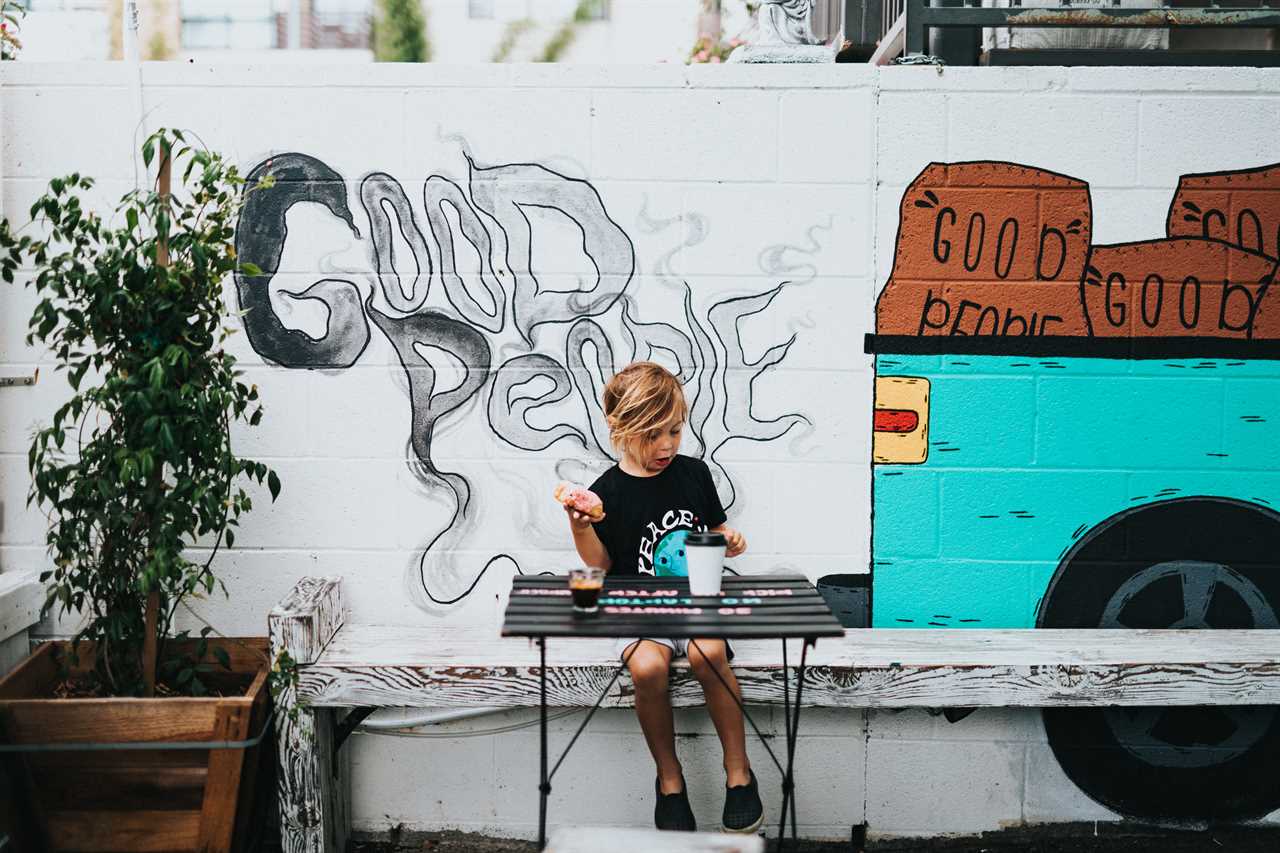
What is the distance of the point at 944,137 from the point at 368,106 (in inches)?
60.3

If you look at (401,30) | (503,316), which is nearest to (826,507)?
(503,316)

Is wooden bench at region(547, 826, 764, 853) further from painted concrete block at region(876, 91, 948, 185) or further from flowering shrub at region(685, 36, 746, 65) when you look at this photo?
flowering shrub at region(685, 36, 746, 65)

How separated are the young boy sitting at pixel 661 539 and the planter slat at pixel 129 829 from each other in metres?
Answer: 1.09

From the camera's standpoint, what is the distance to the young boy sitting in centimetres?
255

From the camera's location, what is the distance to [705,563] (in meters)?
2.23

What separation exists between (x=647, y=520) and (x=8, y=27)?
2.59 metres

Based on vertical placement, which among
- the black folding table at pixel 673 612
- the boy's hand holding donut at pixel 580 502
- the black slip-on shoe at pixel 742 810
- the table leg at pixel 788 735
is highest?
the boy's hand holding donut at pixel 580 502

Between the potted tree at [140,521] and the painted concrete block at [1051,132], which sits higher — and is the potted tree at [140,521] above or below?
below

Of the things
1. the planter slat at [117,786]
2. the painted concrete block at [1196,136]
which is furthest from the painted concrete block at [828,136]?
the planter slat at [117,786]

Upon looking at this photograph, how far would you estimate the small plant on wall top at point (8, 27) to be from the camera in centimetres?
316

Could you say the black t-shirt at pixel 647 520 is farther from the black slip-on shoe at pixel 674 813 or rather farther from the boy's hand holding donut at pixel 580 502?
the black slip-on shoe at pixel 674 813

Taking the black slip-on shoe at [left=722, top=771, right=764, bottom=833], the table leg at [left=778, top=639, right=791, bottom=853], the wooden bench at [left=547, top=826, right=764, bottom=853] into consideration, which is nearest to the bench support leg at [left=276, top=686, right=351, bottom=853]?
the wooden bench at [left=547, top=826, right=764, bottom=853]

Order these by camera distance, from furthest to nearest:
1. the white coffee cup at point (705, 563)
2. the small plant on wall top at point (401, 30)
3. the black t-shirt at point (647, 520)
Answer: the small plant on wall top at point (401, 30)
the black t-shirt at point (647, 520)
the white coffee cup at point (705, 563)

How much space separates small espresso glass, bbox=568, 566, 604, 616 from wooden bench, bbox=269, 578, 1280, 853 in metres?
0.60
